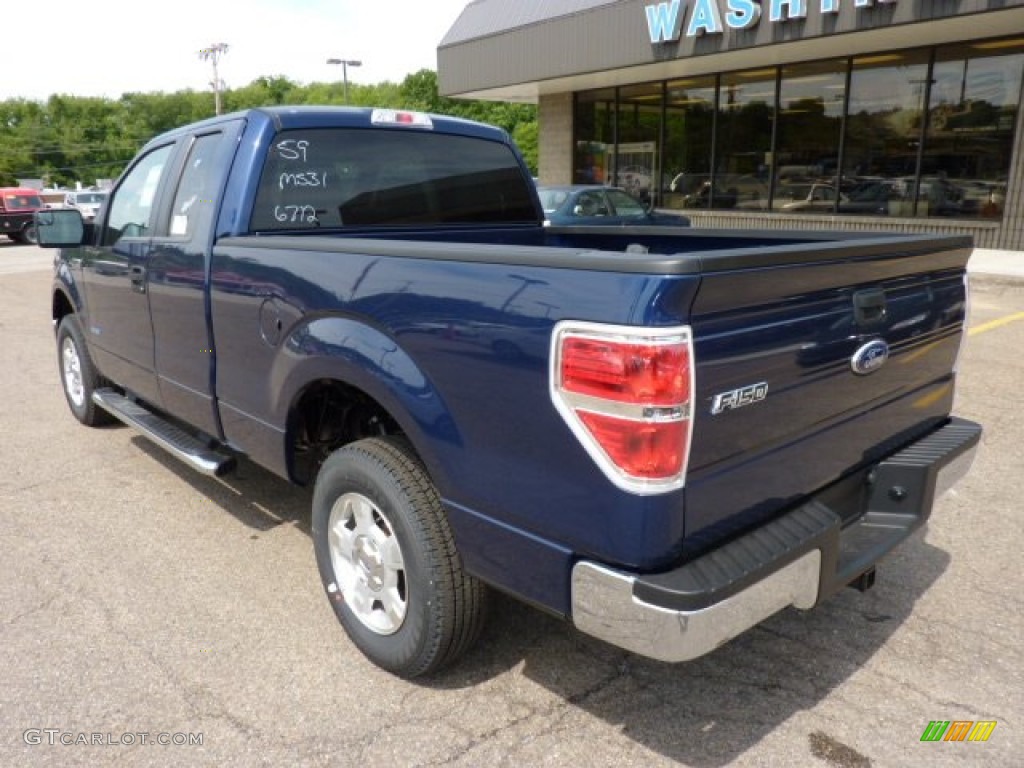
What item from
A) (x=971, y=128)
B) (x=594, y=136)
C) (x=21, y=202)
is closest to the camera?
(x=971, y=128)

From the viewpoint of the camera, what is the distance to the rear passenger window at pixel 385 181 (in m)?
3.49

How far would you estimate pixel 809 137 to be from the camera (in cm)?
1617

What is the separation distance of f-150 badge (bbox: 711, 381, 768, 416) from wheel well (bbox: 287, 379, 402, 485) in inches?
53.5

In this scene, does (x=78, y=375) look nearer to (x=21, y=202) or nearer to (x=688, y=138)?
(x=688, y=138)

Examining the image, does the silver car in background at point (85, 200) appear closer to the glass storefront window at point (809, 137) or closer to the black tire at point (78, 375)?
the glass storefront window at point (809, 137)

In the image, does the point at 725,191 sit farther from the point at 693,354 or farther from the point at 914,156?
the point at 693,354

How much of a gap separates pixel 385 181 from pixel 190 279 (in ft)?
3.28

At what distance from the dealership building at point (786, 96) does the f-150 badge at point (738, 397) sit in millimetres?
11989

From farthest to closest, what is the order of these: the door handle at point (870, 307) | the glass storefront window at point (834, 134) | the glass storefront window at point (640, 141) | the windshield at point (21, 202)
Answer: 1. the windshield at point (21, 202)
2. the glass storefront window at point (640, 141)
3. the glass storefront window at point (834, 134)
4. the door handle at point (870, 307)

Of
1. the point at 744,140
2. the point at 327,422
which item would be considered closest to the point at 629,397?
the point at 327,422

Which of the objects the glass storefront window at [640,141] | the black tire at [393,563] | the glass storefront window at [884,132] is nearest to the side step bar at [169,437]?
the black tire at [393,563]

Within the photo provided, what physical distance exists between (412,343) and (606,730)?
4.45ft

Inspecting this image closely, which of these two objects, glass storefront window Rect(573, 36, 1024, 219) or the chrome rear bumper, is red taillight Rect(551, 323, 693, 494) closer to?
the chrome rear bumper

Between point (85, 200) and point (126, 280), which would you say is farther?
point (85, 200)
